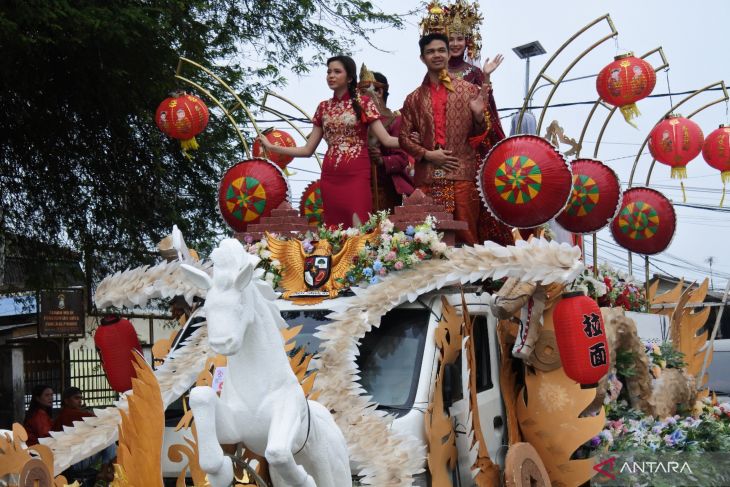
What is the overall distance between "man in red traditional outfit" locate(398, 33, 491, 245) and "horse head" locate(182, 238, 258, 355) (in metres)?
3.55

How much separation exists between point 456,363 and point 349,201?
196 cm

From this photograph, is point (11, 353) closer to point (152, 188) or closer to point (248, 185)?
point (152, 188)

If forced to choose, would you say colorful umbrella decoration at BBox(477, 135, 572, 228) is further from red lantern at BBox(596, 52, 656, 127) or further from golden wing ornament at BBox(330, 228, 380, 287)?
red lantern at BBox(596, 52, 656, 127)

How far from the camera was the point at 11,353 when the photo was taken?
14.2 metres

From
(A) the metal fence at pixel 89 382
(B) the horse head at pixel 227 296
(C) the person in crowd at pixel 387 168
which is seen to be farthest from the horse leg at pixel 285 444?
(A) the metal fence at pixel 89 382

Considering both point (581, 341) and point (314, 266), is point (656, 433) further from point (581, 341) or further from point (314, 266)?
point (314, 266)

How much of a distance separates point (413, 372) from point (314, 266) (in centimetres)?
108

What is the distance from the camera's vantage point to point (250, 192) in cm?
769

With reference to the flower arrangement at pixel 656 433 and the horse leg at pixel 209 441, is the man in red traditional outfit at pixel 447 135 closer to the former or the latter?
the flower arrangement at pixel 656 433

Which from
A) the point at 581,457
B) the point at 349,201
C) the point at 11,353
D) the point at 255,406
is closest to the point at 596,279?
the point at 581,457

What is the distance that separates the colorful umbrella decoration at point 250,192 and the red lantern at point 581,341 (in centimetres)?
266

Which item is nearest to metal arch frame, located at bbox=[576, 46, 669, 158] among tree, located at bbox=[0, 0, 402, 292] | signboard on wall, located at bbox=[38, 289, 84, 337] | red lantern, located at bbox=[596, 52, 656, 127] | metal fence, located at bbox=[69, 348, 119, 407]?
red lantern, located at bbox=[596, 52, 656, 127]

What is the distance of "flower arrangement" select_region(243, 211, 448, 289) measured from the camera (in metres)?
5.89

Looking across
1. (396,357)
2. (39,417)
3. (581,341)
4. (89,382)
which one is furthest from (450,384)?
(89,382)
